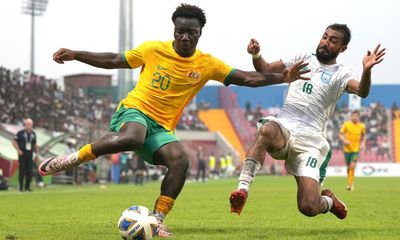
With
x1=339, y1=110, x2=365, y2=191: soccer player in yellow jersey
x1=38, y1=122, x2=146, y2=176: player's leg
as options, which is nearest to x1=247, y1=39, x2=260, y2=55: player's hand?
x1=38, y1=122, x2=146, y2=176: player's leg

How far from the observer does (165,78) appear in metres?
8.96

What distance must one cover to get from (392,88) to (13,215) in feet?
183

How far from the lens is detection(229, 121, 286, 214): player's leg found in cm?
872

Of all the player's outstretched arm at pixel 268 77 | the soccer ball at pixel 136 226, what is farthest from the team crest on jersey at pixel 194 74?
the soccer ball at pixel 136 226

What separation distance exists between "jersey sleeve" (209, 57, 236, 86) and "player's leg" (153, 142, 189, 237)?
0.97m

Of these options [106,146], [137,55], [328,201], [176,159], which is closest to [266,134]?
[176,159]

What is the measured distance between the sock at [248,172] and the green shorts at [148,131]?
0.84 m

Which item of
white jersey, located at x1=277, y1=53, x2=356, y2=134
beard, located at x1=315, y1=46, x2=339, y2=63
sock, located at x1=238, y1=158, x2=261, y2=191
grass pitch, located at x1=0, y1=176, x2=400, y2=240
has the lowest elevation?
grass pitch, located at x1=0, y1=176, x2=400, y2=240

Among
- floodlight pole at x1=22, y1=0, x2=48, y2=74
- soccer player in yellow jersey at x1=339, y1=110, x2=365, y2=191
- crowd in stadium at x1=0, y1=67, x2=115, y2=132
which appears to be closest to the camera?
soccer player in yellow jersey at x1=339, y1=110, x2=365, y2=191

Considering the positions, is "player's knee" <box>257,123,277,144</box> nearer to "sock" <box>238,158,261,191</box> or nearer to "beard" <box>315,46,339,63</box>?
"sock" <box>238,158,261,191</box>

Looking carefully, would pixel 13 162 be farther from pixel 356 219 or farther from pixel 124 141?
pixel 124 141

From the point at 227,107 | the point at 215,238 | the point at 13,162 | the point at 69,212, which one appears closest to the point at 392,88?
the point at 227,107

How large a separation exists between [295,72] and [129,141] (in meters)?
1.96

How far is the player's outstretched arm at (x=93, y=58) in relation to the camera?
8.78 meters
